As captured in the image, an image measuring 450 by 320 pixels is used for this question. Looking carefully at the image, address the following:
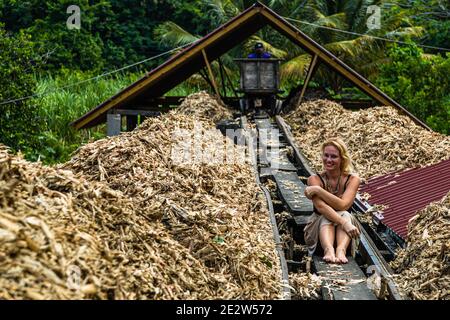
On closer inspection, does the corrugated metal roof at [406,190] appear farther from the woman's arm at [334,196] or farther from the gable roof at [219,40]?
the gable roof at [219,40]

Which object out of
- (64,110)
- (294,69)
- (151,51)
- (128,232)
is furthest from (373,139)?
(151,51)

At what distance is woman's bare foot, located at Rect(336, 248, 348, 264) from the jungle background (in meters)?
10.5

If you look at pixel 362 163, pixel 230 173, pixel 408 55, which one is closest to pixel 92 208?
pixel 230 173

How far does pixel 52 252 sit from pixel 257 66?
1331cm

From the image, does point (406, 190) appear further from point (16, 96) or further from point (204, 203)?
point (16, 96)

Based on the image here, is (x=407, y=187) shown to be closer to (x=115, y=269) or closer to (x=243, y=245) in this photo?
(x=243, y=245)

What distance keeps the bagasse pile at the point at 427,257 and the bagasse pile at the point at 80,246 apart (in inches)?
56.3

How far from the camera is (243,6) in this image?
31375mm

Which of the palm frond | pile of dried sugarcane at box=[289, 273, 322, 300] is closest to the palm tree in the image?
the palm frond

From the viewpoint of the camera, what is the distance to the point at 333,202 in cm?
567

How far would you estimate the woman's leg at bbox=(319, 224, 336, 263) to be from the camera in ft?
17.5

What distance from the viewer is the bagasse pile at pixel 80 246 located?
2.93 metres

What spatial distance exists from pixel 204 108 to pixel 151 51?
→ 910 inches

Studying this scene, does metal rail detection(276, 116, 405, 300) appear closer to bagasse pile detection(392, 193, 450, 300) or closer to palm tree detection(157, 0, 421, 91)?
bagasse pile detection(392, 193, 450, 300)
